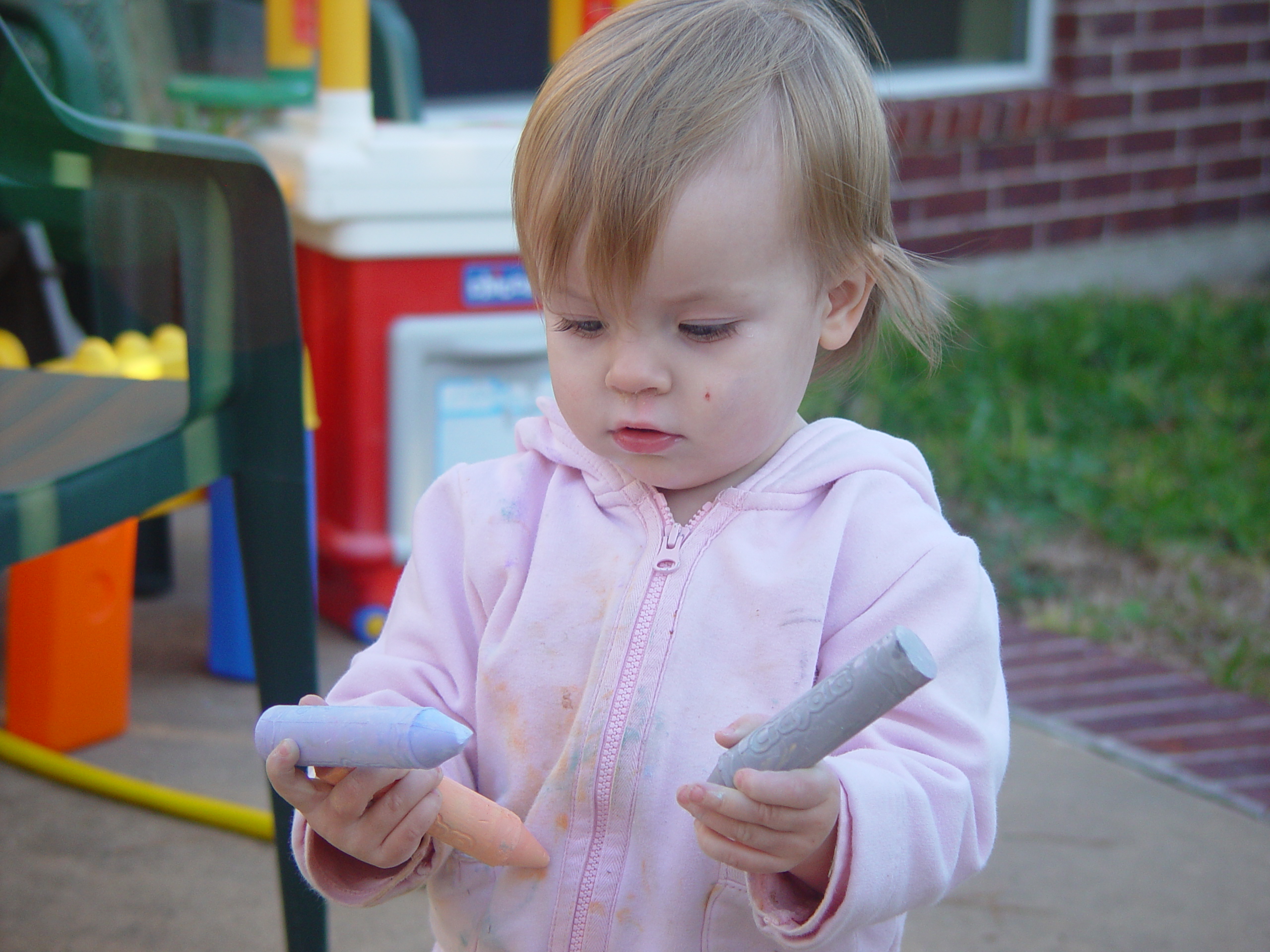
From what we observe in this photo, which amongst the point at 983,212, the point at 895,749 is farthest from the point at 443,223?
the point at 983,212

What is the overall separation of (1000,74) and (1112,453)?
212 cm

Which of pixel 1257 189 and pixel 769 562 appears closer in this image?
pixel 769 562

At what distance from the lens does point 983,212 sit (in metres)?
4.90

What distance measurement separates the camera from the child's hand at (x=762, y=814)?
89 cm

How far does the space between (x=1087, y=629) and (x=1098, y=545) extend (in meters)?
0.42

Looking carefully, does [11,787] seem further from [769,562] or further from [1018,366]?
[1018,366]

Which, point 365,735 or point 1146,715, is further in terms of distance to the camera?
point 1146,715

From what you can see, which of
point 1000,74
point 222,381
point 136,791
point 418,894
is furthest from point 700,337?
point 1000,74

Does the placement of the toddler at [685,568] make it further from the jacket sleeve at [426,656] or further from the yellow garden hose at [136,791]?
the yellow garden hose at [136,791]

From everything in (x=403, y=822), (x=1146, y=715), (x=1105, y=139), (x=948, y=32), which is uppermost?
(x=948, y=32)

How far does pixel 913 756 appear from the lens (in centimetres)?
100

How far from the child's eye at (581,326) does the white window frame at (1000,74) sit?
4174 mm

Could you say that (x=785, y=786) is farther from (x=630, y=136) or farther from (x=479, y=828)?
(x=630, y=136)

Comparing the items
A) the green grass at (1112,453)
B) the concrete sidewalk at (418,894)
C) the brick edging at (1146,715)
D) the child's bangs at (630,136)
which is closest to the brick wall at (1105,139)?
the green grass at (1112,453)
